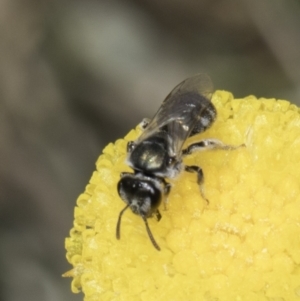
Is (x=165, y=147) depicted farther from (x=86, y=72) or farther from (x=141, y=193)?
(x=86, y=72)

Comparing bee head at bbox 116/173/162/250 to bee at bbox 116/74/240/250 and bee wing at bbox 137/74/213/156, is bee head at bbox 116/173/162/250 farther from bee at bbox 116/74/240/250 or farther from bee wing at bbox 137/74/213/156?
bee wing at bbox 137/74/213/156

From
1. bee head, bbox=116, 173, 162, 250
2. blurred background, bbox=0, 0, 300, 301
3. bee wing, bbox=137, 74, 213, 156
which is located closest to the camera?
bee head, bbox=116, 173, 162, 250

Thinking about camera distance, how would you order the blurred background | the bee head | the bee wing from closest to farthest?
the bee head, the bee wing, the blurred background

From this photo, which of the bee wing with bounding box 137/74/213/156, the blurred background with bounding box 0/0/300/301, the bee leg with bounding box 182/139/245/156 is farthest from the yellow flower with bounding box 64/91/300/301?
the blurred background with bounding box 0/0/300/301

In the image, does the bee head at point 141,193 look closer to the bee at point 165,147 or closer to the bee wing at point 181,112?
the bee at point 165,147

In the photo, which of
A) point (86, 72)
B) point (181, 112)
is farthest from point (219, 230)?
Result: point (86, 72)

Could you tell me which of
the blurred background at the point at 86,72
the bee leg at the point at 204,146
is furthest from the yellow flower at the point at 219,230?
the blurred background at the point at 86,72

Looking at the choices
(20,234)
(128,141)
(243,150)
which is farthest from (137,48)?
(243,150)
